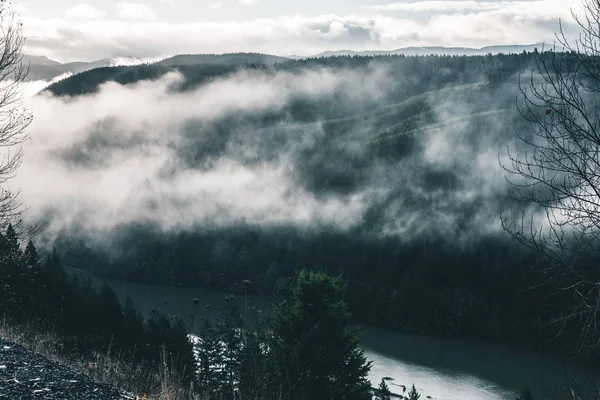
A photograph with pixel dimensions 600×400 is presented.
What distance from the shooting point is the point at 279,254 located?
186000mm

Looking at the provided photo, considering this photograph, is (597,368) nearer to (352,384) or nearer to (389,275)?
(389,275)

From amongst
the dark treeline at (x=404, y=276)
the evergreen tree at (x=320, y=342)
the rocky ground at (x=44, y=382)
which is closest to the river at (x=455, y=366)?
the dark treeline at (x=404, y=276)

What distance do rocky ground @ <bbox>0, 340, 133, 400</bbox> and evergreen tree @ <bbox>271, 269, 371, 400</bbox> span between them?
430 inches

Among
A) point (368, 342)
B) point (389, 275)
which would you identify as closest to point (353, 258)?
point (389, 275)

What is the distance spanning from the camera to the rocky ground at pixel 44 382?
7113mm

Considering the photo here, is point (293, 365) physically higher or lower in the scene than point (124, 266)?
higher

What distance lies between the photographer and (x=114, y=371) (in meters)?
10.7

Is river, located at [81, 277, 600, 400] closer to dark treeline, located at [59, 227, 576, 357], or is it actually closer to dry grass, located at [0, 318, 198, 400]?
dark treeline, located at [59, 227, 576, 357]

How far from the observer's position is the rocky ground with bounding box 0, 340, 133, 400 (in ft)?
23.3

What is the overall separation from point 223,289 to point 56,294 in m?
125

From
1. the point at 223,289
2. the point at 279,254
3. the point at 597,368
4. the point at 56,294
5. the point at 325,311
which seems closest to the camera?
the point at 325,311

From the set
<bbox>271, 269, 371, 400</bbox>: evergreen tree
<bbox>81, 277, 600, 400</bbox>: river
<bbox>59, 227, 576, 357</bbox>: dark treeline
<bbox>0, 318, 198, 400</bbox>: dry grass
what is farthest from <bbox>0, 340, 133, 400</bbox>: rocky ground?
<bbox>59, 227, 576, 357</bbox>: dark treeline

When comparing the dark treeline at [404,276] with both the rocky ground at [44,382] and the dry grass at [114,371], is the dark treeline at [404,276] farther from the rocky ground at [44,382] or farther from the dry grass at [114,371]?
the rocky ground at [44,382]

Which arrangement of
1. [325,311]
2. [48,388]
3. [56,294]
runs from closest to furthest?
[48,388] < [325,311] < [56,294]
